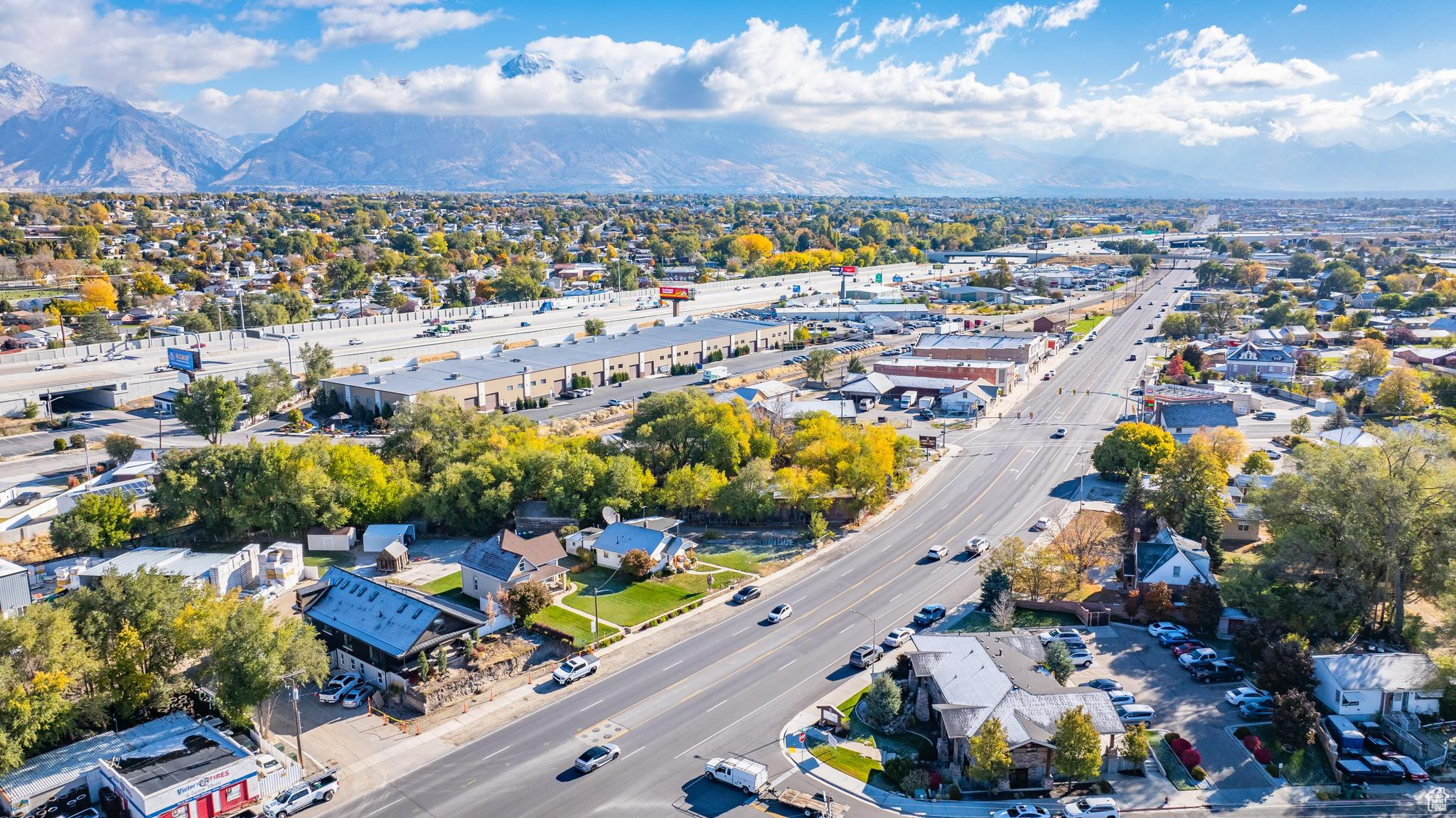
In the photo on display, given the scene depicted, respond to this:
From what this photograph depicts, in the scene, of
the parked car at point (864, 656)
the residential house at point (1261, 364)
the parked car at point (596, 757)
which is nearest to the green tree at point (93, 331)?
the parked car at point (596, 757)

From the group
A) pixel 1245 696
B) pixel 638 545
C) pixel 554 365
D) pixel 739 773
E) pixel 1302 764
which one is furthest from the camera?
pixel 554 365

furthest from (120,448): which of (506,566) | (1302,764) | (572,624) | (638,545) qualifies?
(1302,764)

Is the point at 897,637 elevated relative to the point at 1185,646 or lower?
lower

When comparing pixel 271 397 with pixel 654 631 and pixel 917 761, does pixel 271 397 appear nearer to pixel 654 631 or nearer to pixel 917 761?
pixel 654 631

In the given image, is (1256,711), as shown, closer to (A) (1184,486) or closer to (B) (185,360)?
(A) (1184,486)

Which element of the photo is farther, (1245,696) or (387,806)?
(1245,696)

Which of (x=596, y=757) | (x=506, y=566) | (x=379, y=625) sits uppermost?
(x=506, y=566)

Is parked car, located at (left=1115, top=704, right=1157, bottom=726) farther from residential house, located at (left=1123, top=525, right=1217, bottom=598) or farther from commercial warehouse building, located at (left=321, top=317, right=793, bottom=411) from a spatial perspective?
commercial warehouse building, located at (left=321, top=317, right=793, bottom=411)
